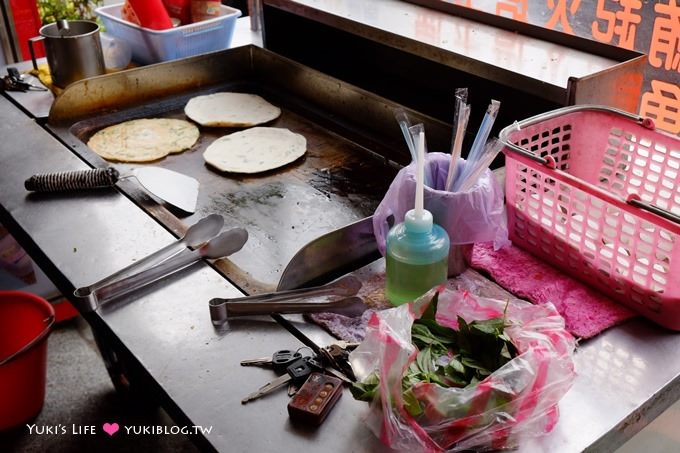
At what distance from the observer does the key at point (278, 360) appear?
3.66 ft

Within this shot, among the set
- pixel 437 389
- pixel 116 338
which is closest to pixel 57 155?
pixel 116 338

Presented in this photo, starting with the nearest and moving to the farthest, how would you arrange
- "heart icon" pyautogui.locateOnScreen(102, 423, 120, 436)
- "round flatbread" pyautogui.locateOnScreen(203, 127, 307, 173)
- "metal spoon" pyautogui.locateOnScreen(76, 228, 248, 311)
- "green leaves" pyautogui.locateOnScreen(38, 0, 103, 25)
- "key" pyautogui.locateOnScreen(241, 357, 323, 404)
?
"key" pyautogui.locateOnScreen(241, 357, 323, 404) < "metal spoon" pyautogui.locateOnScreen(76, 228, 248, 311) < "round flatbread" pyautogui.locateOnScreen(203, 127, 307, 173) < "heart icon" pyautogui.locateOnScreen(102, 423, 120, 436) < "green leaves" pyautogui.locateOnScreen(38, 0, 103, 25)

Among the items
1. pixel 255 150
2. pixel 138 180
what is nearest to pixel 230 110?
pixel 255 150

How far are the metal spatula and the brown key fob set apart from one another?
0.81 m

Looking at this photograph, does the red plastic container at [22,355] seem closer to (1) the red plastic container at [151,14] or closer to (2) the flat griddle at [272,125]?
(2) the flat griddle at [272,125]

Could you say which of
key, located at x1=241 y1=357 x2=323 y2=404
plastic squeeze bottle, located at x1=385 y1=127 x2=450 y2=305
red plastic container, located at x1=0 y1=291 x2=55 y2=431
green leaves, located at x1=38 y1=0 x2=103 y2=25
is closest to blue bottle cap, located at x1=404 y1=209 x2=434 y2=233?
plastic squeeze bottle, located at x1=385 y1=127 x2=450 y2=305

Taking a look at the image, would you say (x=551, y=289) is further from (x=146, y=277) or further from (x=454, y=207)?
(x=146, y=277)

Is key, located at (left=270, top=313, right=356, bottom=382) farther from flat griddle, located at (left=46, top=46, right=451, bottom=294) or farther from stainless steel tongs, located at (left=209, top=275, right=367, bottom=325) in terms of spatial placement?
flat griddle, located at (left=46, top=46, right=451, bottom=294)

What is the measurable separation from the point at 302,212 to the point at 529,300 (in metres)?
0.71

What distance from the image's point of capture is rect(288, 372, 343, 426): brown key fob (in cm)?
100

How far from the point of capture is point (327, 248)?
4.47 ft

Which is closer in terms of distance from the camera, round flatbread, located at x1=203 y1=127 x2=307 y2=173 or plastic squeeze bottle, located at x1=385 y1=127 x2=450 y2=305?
plastic squeeze bottle, located at x1=385 y1=127 x2=450 y2=305

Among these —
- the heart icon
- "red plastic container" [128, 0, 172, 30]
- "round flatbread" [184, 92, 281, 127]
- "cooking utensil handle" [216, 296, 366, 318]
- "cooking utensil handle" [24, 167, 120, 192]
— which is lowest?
the heart icon

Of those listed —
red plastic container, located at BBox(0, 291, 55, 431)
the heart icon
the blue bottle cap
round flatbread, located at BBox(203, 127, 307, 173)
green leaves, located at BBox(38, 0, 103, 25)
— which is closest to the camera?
the blue bottle cap
